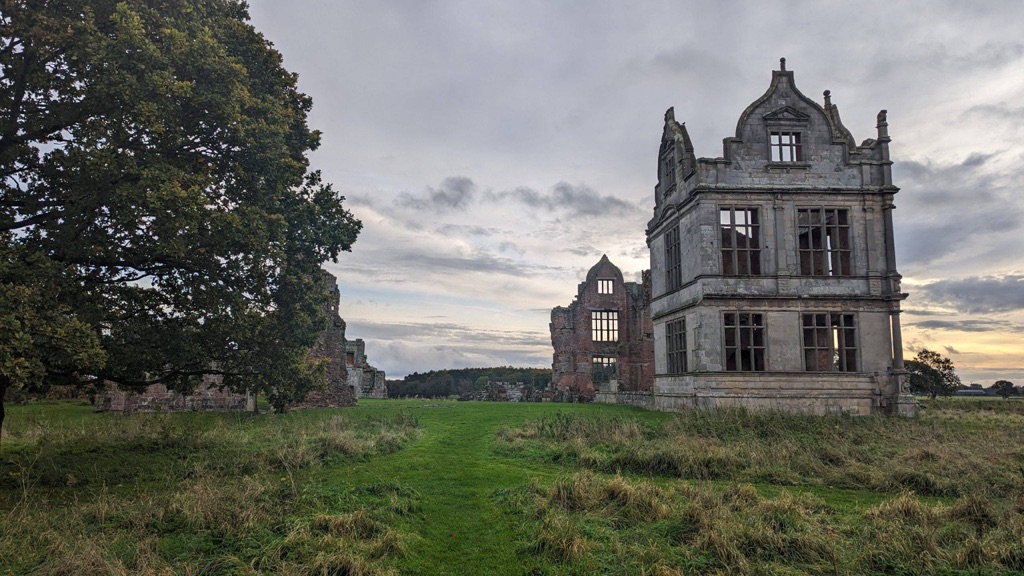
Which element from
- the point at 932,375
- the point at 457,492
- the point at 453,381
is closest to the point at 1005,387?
the point at 932,375

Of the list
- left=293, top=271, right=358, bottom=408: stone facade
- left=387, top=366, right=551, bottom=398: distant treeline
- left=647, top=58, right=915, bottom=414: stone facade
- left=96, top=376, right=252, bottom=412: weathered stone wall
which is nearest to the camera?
left=647, top=58, right=915, bottom=414: stone facade

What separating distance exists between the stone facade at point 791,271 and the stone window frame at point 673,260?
4.13 feet

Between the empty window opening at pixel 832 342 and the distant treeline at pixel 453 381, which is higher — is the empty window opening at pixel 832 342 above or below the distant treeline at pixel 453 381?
above

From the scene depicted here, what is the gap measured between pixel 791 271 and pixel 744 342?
344cm

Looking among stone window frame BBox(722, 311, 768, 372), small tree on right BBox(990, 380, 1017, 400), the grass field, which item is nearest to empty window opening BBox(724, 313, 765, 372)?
stone window frame BBox(722, 311, 768, 372)

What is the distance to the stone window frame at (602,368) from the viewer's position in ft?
144

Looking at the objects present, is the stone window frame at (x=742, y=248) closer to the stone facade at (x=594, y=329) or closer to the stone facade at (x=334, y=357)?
the stone facade at (x=594, y=329)

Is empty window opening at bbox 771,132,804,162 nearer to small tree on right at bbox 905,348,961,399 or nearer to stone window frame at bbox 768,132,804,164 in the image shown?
stone window frame at bbox 768,132,804,164

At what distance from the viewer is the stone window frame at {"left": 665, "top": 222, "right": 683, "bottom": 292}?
26766mm

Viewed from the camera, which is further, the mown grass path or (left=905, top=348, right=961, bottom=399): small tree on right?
(left=905, top=348, right=961, bottom=399): small tree on right

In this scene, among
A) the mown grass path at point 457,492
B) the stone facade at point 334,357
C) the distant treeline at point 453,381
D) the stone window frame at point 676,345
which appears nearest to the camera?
the mown grass path at point 457,492

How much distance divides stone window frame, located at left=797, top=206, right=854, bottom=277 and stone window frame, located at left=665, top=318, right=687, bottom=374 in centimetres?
524

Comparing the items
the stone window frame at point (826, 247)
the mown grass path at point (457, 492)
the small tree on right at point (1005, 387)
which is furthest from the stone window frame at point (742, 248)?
the small tree on right at point (1005, 387)

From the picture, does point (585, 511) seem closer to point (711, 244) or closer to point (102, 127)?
point (102, 127)
